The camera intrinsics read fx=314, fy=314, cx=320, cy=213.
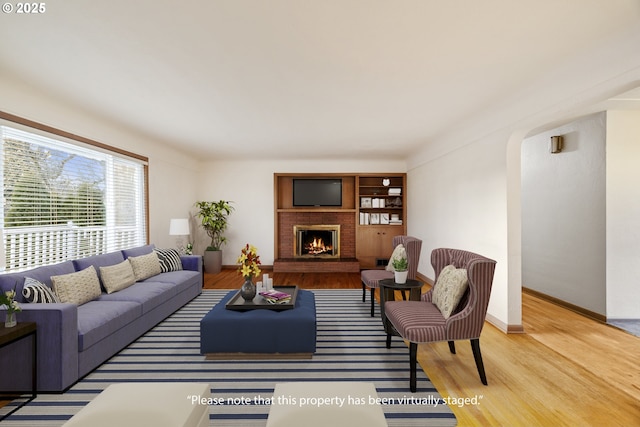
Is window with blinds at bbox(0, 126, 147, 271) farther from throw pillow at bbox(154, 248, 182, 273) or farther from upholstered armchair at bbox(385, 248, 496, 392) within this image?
upholstered armchair at bbox(385, 248, 496, 392)

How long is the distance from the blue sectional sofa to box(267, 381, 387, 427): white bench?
1.91m

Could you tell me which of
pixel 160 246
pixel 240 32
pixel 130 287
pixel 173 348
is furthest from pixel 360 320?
pixel 160 246

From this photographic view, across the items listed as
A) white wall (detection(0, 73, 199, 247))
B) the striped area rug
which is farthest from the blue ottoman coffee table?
white wall (detection(0, 73, 199, 247))

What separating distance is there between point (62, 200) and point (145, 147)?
177 centimetres

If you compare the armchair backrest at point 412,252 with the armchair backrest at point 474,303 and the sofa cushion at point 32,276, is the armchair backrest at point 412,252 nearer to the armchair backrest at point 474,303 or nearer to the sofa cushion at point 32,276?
the armchair backrest at point 474,303

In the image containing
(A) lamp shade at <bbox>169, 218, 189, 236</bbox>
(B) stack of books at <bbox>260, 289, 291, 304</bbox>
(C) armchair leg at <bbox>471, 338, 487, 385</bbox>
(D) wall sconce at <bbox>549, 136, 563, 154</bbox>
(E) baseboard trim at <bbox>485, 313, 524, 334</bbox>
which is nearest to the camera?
(C) armchair leg at <bbox>471, 338, 487, 385</bbox>

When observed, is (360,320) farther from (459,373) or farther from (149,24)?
(149,24)

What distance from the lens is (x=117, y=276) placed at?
3711 mm

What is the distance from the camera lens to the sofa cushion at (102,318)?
2.59 metres

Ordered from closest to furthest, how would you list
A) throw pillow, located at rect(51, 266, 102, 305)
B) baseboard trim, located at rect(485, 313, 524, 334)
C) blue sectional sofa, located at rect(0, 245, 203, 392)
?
blue sectional sofa, located at rect(0, 245, 203, 392) → throw pillow, located at rect(51, 266, 102, 305) → baseboard trim, located at rect(485, 313, 524, 334)

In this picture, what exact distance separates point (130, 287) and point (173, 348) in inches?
47.4

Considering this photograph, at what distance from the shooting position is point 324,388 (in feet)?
5.25

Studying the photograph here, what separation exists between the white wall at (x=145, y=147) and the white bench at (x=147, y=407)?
118 inches

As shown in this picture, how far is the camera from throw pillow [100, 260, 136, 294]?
3584 mm
